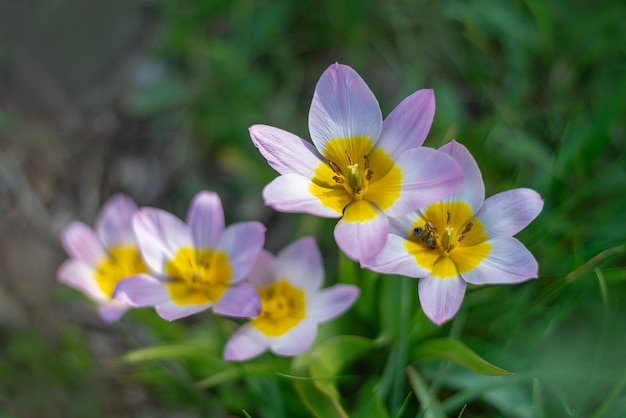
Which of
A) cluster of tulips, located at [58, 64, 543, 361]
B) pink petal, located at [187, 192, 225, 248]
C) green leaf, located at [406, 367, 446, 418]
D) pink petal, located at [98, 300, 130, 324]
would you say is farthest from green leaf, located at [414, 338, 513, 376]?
pink petal, located at [98, 300, 130, 324]

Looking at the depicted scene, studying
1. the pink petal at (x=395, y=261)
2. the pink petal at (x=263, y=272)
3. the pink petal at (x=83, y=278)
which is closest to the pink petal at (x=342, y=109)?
the pink petal at (x=395, y=261)

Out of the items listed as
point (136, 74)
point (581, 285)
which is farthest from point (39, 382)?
point (581, 285)

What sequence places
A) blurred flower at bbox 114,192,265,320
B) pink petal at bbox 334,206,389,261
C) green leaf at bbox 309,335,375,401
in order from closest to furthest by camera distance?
1. pink petal at bbox 334,206,389,261
2. blurred flower at bbox 114,192,265,320
3. green leaf at bbox 309,335,375,401

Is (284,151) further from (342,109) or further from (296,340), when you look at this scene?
(296,340)

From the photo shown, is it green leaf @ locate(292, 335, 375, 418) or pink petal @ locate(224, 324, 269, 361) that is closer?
pink petal @ locate(224, 324, 269, 361)

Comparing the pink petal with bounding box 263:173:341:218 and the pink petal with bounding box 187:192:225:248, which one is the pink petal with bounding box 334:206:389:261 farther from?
the pink petal with bounding box 187:192:225:248

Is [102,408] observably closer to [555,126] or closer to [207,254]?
[207,254]

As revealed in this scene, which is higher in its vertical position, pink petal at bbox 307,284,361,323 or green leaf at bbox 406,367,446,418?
pink petal at bbox 307,284,361,323
